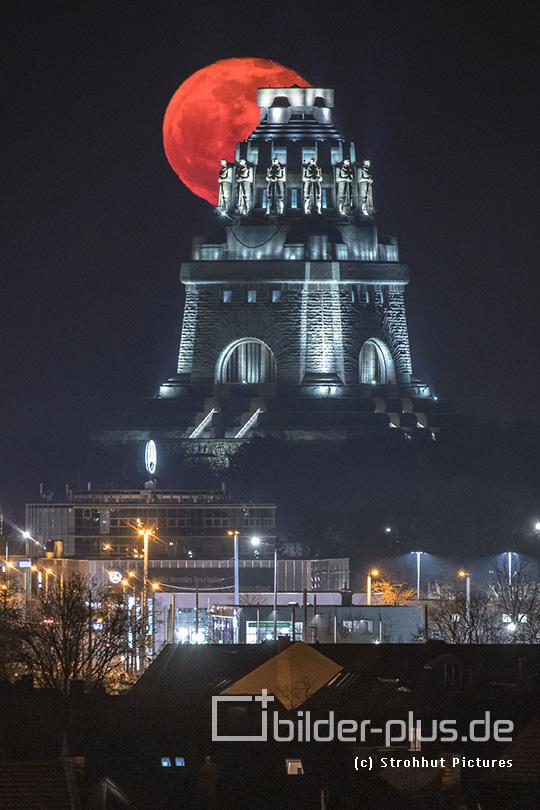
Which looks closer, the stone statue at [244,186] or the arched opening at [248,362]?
the arched opening at [248,362]

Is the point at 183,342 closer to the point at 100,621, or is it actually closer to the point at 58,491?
the point at 58,491

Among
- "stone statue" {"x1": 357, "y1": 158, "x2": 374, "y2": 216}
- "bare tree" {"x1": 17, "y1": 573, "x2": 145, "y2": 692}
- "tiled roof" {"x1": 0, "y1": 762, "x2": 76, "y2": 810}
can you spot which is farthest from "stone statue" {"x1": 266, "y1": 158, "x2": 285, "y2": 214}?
"tiled roof" {"x1": 0, "y1": 762, "x2": 76, "y2": 810}

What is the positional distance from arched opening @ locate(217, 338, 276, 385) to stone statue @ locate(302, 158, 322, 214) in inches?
330

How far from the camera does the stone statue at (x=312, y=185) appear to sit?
12250 centimetres

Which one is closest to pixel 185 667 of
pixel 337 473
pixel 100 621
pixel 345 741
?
pixel 345 741

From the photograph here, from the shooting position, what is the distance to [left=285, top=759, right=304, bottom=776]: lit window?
38156 millimetres

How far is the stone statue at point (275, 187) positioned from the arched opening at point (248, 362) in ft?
25.7

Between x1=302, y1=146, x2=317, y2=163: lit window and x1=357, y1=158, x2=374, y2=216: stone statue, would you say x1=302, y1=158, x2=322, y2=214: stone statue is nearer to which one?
x1=302, y1=146, x2=317, y2=163: lit window

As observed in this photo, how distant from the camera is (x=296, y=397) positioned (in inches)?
4560

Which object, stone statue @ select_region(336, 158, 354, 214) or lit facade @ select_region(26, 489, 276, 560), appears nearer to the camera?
lit facade @ select_region(26, 489, 276, 560)

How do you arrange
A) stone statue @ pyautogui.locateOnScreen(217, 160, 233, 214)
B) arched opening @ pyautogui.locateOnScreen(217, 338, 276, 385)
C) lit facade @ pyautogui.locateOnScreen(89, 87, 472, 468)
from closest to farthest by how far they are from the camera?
lit facade @ pyautogui.locateOnScreen(89, 87, 472, 468) < arched opening @ pyautogui.locateOnScreen(217, 338, 276, 385) < stone statue @ pyautogui.locateOnScreen(217, 160, 233, 214)

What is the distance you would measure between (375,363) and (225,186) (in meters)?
12.9

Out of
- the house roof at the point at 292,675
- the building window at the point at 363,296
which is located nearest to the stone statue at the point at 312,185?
the building window at the point at 363,296

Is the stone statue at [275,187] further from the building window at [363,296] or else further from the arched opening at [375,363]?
the arched opening at [375,363]
